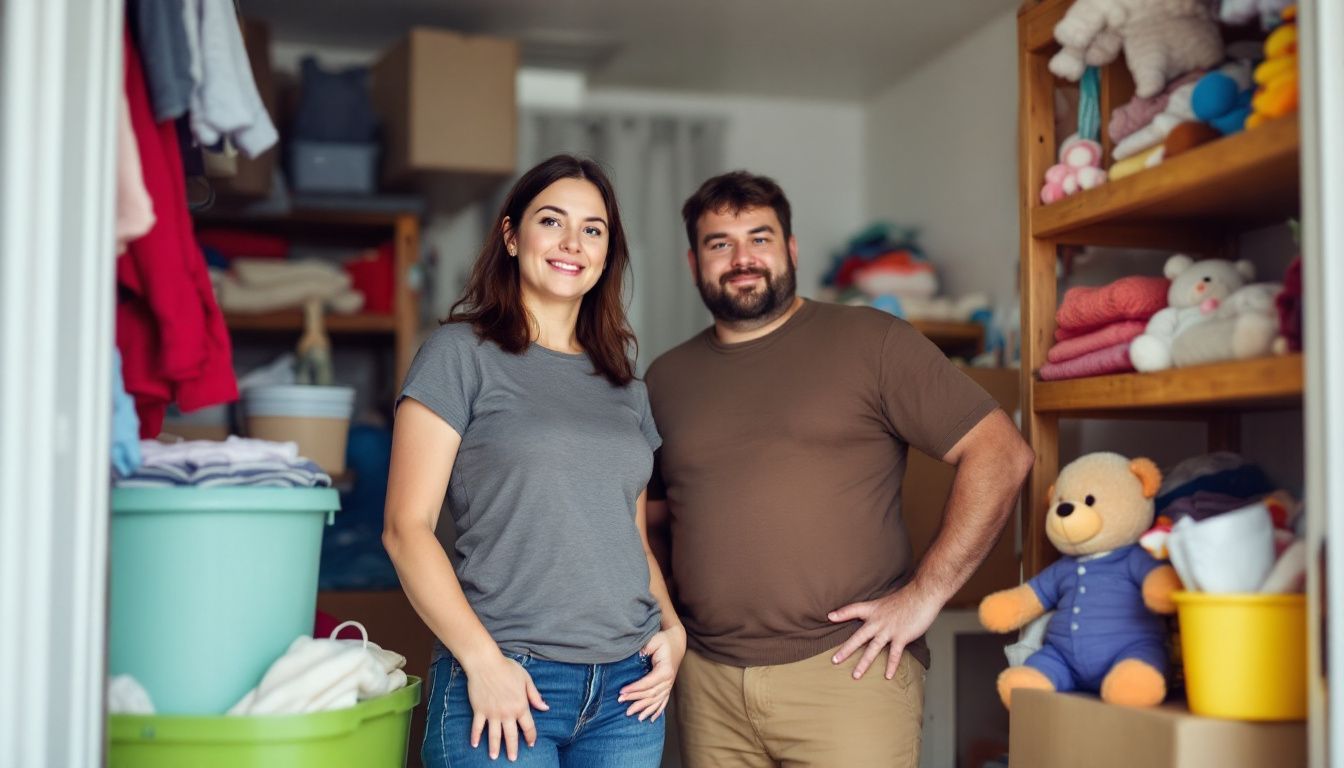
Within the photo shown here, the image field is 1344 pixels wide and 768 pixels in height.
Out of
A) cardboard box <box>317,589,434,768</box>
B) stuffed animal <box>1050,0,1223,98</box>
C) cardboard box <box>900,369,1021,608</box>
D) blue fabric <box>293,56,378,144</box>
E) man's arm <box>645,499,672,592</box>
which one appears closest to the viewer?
stuffed animal <box>1050,0,1223,98</box>

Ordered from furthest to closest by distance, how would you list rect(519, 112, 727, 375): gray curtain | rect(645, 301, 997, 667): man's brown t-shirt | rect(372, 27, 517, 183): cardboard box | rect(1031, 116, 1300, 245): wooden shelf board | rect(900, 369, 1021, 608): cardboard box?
rect(519, 112, 727, 375): gray curtain
rect(372, 27, 517, 183): cardboard box
rect(900, 369, 1021, 608): cardboard box
rect(645, 301, 997, 667): man's brown t-shirt
rect(1031, 116, 1300, 245): wooden shelf board

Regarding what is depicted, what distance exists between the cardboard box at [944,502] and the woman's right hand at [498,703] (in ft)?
4.87

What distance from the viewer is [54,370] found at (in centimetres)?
134

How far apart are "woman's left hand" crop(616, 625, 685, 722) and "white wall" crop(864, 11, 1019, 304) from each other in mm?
2091

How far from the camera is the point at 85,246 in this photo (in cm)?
136

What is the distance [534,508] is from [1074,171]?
1.17 metres

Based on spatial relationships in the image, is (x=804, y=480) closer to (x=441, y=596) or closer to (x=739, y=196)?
(x=739, y=196)

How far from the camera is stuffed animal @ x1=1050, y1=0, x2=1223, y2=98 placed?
1.98 meters

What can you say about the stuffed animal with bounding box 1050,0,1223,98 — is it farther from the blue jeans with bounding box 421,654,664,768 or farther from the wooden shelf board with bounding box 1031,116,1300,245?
the blue jeans with bounding box 421,654,664,768

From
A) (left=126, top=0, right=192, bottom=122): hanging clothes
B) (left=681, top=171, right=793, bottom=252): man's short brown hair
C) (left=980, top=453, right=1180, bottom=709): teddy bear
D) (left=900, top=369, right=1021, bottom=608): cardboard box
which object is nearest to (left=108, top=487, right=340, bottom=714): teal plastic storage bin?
(left=126, top=0, right=192, bottom=122): hanging clothes

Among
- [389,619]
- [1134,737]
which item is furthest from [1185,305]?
[389,619]

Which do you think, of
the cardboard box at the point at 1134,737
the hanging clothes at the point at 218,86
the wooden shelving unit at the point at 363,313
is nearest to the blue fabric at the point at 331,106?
the wooden shelving unit at the point at 363,313

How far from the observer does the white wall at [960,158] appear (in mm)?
3682

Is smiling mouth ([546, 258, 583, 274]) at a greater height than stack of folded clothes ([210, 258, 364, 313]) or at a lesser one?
lesser
